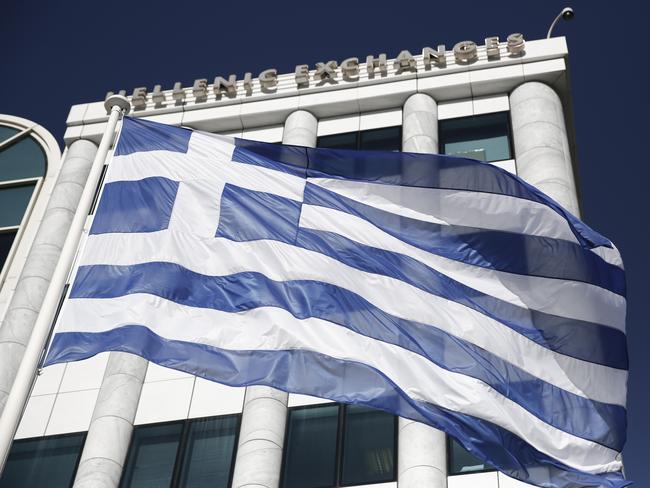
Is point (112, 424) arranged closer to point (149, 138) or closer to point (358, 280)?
point (149, 138)

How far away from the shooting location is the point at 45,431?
2594 centimetres

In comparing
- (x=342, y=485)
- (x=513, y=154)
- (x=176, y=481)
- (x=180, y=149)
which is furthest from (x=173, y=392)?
(x=513, y=154)

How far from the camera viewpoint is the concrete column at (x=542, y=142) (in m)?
27.6

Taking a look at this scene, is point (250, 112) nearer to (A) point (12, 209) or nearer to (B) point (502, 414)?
(A) point (12, 209)

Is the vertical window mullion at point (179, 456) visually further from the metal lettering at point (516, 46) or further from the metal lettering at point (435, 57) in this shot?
the metal lettering at point (516, 46)

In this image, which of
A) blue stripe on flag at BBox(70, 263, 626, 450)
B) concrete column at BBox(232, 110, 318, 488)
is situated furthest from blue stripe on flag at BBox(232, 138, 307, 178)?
concrete column at BBox(232, 110, 318, 488)

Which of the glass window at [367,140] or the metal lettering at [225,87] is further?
the metal lettering at [225,87]

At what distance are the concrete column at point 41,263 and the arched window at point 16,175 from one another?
118cm

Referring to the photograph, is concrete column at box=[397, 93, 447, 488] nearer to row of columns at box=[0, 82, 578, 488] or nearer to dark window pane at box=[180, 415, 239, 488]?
row of columns at box=[0, 82, 578, 488]

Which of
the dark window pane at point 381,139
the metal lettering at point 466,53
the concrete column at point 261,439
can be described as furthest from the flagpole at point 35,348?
the metal lettering at point 466,53

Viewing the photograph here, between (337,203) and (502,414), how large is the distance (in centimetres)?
452

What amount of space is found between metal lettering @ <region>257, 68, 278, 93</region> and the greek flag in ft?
56.0

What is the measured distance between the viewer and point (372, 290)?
16141 millimetres

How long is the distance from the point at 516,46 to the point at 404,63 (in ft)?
12.1
